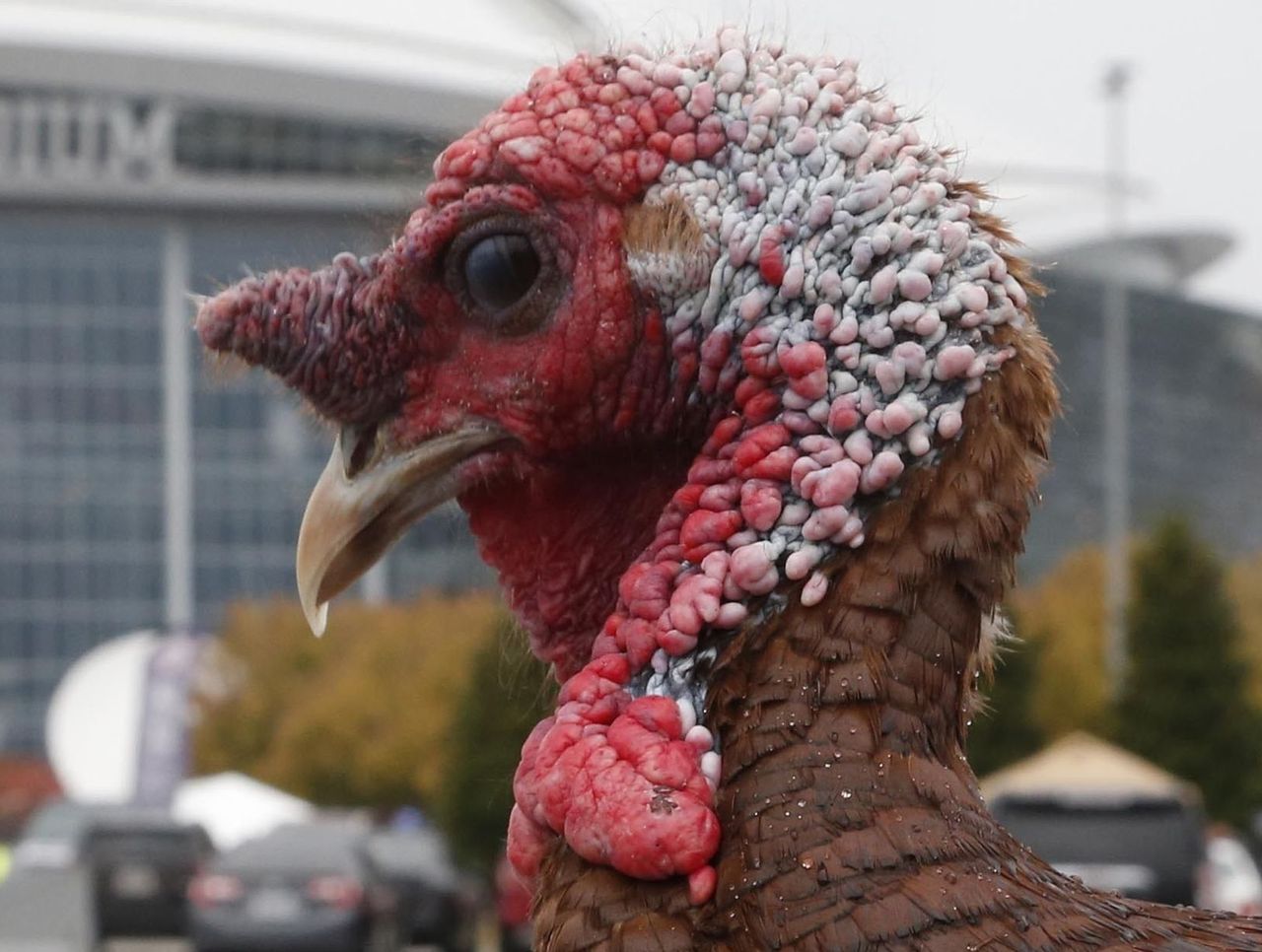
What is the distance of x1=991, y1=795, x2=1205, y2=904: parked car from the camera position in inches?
535

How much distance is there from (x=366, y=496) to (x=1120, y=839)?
40.8 feet

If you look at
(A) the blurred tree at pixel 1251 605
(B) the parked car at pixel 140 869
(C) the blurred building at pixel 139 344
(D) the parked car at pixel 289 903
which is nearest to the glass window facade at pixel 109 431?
(C) the blurred building at pixel 139 344

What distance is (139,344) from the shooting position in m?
72.9

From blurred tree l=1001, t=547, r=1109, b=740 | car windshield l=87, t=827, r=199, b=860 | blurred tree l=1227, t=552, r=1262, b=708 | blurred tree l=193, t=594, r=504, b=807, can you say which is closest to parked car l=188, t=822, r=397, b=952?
car windshield l=87, t=827, r=199, b=860

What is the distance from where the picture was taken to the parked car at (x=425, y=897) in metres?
20.3

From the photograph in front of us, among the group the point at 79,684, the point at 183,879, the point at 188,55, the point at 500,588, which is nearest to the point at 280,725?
the point at 79,684

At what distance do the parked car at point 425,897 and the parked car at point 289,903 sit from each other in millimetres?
1054

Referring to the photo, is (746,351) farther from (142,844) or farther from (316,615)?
(142,844)

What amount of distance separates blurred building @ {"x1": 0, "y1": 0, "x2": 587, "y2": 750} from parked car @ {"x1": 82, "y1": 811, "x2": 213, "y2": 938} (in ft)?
155

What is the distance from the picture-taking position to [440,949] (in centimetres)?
2128

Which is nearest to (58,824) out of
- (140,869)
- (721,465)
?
(140,869)

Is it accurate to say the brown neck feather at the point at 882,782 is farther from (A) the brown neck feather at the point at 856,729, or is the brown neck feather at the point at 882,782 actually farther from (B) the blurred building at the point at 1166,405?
(B) the blurred building at the point at 1166,405

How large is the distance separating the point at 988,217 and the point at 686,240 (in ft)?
1.08

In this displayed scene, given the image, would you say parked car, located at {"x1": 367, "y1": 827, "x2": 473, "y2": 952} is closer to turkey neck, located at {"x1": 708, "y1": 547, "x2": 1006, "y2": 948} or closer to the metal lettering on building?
turkey neck, located at {"x1": 708, "y1": 547, "x2": 1006, "y2": 948}
